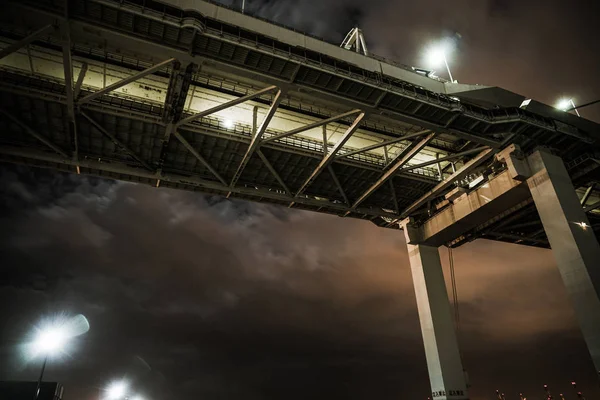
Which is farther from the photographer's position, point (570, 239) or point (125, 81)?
point (570, 239)

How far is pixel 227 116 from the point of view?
21906mm

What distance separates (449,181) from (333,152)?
9.36 meters

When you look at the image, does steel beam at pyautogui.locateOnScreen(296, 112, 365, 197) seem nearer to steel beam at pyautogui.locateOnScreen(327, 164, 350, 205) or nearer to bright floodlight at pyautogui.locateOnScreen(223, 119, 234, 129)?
steel beam at pyautogui.locateOnScreen(327, 164, 350, 205)

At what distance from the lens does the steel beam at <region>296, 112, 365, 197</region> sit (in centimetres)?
1944

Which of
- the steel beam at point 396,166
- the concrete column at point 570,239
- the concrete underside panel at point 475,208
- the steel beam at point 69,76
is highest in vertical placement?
the steel beam at point 396,166

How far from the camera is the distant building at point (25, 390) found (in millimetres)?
30891

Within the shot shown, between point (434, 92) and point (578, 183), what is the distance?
1411 cm

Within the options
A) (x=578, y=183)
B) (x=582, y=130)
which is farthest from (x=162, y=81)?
(x=578, y=183)

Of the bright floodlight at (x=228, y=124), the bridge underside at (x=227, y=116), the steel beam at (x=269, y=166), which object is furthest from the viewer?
the steel beam at (x=269, y=166)

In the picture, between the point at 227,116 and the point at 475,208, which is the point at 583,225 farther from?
the point at 227,116

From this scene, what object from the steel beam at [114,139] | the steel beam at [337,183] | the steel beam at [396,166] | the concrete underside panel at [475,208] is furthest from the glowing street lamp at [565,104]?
the steel beam at [114,139]

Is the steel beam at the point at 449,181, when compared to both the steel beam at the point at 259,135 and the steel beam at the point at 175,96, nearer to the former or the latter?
the steel beam at the point at 259,135

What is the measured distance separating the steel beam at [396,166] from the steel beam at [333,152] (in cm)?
400

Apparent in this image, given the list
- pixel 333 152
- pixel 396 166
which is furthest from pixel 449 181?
pixel 333 152
